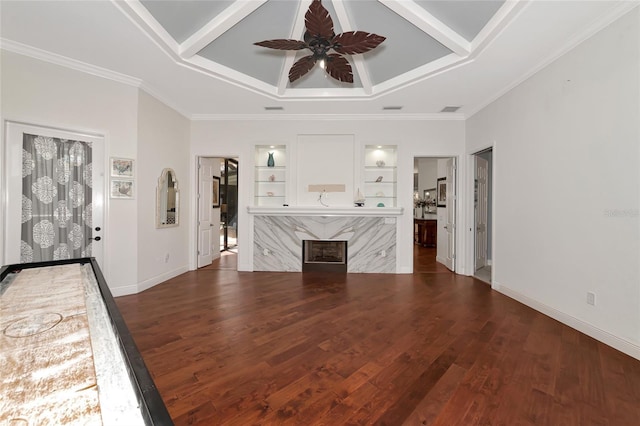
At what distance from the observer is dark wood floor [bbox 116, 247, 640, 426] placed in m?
1.67

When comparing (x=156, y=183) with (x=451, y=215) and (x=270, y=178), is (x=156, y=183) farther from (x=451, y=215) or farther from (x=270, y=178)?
(x=451, y=215)

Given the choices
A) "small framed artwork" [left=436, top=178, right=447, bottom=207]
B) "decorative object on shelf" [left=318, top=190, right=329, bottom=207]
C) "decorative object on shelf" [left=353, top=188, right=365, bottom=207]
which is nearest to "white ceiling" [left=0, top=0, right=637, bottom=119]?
"decorative object on shelf" [left=353, top=188, right=365, bottom=207]

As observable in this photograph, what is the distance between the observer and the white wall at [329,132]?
17.0ft

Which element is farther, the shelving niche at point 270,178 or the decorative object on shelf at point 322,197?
the shelving niche at point 270,178

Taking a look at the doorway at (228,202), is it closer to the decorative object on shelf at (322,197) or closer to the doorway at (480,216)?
the decorative object on shelf at (322,197)

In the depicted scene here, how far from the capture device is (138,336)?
2580 mm

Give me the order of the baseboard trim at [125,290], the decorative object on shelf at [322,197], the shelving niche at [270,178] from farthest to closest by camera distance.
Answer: the shelving niche at [270,178] → the decorative object on shelf at [322,197] → the baseboard trim at [125,290]

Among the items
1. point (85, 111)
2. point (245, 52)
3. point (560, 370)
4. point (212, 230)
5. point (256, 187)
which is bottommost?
point (560, 370)

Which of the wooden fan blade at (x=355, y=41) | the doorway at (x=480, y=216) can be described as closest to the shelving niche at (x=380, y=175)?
the doorway at (x=480, y=216)

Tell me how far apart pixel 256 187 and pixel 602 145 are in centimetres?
509

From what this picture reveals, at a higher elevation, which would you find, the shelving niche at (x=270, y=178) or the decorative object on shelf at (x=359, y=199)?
the shelving niche at (x=270, y=178)

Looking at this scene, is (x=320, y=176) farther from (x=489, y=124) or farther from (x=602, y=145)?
(x=602, y=145)

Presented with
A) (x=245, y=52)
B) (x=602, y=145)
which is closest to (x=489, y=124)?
(x=602, y=145)

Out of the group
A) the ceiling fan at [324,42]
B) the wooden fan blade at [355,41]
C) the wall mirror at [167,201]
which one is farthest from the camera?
the wall mirror at [167,201]
